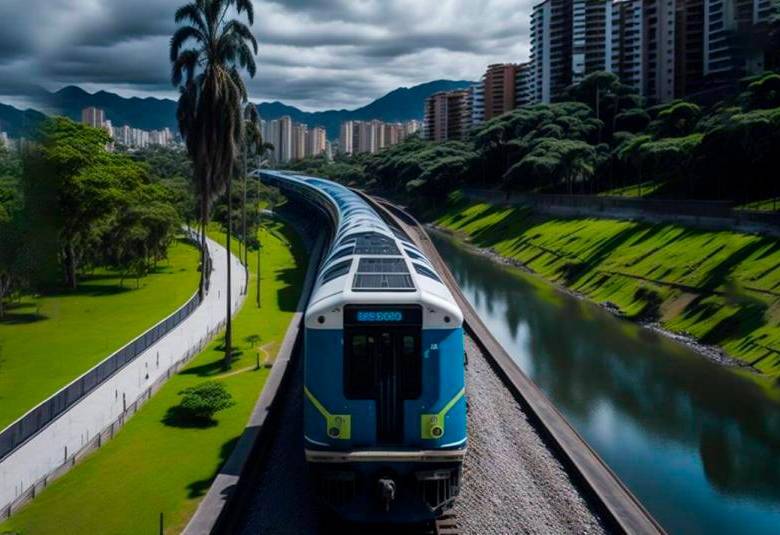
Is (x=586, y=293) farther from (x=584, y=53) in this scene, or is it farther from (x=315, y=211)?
(x=584, y=53)

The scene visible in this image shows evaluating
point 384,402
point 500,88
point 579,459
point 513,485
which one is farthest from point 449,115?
point 384,402

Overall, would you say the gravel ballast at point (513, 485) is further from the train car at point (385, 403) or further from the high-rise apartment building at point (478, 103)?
the high-rise apartment building at point (478, 103)

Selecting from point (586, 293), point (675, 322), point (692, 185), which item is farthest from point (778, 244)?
point (692, 185)

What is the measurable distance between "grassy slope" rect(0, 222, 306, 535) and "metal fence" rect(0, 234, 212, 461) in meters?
2.02

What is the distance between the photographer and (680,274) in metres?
36.8

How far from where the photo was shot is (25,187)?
42.3 ft

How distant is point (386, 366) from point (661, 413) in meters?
14.7

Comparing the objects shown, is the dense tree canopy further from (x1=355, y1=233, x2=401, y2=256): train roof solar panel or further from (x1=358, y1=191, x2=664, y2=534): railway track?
(x1=358, y1=191, x2=664, y2=534): railway track

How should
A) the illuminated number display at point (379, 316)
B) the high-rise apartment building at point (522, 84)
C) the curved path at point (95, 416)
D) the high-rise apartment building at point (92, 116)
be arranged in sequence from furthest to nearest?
the high-rise apartment building at point (522, 84)
the high-rise apartment building at point (92, 116)
the curved path at point (95, 416)
the illuminated number display at point (379, 316)

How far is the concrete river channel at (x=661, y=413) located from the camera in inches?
666

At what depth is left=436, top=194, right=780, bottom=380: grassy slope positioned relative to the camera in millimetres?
29328

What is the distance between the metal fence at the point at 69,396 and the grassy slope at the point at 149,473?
2017 millimetres

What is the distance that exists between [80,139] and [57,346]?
17.4 metres

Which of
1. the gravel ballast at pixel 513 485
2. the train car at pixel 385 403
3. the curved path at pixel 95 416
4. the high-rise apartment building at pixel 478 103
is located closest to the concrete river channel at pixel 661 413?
the gravel ballast at pixel 513 485
